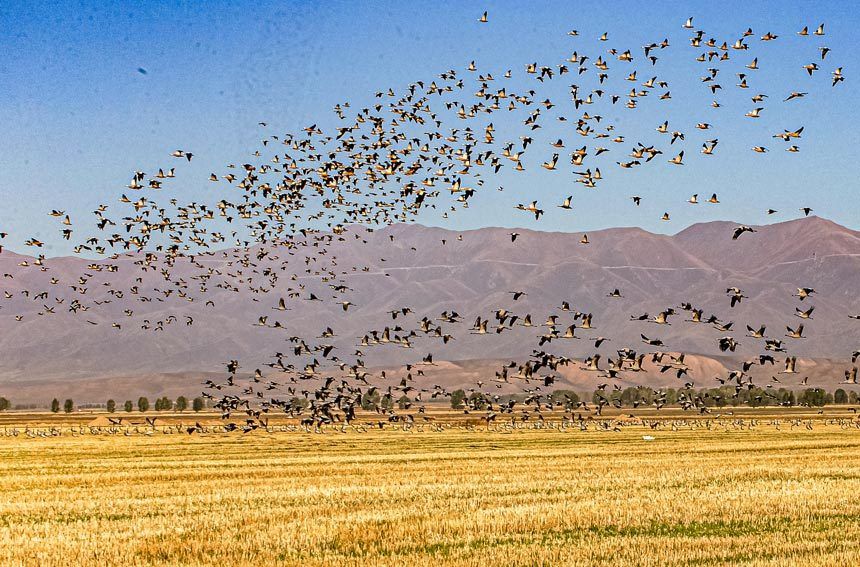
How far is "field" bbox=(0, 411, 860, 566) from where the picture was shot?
25.4 m

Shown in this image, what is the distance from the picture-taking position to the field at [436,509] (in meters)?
25.4

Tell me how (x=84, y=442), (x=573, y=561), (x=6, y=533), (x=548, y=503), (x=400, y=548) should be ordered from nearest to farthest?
(x=573, y=561) < (x=400, y=548) < (x=6, y=533) < (x=548, y=503) < (x=84, y=442)

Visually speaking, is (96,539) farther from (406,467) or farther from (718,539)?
(406,467)

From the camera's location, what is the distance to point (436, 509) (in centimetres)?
3316

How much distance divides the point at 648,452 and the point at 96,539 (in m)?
42.1

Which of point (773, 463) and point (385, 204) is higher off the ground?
point (385, 204)

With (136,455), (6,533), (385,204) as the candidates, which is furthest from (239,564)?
(136,455)

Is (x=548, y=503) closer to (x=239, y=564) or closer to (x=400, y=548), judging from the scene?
(x=400, y=548)

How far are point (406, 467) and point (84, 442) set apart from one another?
42.6 m

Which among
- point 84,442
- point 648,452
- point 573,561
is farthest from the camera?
point 84,442

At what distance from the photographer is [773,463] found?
52.8 m

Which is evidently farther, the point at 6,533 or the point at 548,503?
the point at 548,503

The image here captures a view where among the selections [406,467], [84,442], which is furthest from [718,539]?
[84,442]

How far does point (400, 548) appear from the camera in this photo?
26297mm
